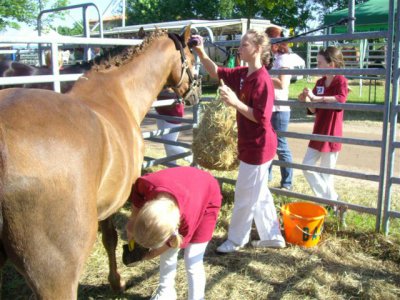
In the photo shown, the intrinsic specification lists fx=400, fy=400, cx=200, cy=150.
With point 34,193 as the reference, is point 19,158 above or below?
above

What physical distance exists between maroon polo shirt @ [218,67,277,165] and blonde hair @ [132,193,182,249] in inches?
49.5

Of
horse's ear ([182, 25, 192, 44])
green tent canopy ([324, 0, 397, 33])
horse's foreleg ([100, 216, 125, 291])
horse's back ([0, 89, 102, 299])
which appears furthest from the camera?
green tent canopy ([324, 0, 397, 33])

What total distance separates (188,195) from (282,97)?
8.73 ft

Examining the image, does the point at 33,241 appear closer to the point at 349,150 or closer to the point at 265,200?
the point at 265,200

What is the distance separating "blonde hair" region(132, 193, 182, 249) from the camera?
6.82 feet

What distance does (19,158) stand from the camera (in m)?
1.58

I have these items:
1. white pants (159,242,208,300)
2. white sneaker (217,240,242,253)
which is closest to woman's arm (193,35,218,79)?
white sneaker (217,240,242,253)

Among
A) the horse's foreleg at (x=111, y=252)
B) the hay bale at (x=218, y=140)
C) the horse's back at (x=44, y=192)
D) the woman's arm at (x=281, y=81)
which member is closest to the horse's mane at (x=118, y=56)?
the hay bale at (x=218, y=140)

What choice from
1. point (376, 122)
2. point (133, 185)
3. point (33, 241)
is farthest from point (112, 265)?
point (376, 122)

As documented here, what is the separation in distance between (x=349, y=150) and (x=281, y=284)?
4282 millimetres

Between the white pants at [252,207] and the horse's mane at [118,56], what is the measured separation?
1289 millimetres

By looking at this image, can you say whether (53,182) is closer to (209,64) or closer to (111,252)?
(111,252)

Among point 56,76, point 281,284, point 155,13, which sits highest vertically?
point 155,13

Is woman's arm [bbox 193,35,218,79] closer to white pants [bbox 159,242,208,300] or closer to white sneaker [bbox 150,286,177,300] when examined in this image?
white pants [bbox 159,242,208,300]
